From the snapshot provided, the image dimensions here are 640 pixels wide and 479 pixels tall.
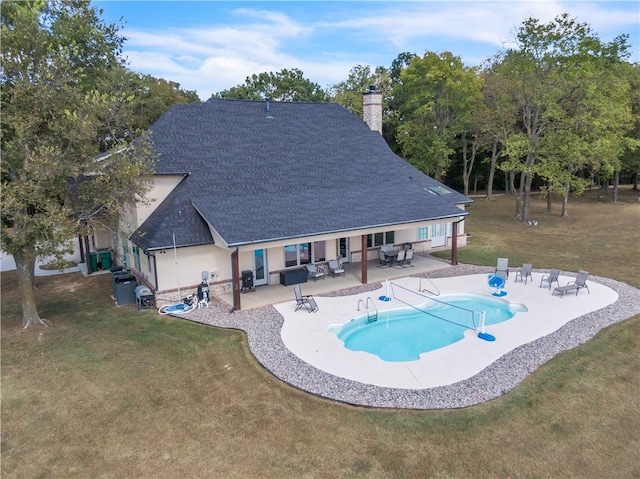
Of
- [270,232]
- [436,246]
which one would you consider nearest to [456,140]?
[436,246]

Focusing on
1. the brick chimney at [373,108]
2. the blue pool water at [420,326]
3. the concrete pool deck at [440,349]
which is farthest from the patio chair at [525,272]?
the brick chimney at [373,108]

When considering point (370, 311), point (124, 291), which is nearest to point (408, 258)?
point (370, 311)

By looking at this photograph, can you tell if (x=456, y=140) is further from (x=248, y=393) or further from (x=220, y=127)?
(x=248, y=393)

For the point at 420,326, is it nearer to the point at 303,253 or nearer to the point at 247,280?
the point at 303,253

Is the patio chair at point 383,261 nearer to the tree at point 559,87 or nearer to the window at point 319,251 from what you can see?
the window at point 319,251

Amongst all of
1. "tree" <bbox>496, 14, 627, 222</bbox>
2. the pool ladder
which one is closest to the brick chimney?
"tree" <bbox>496, 14, 627, 222</bbox>

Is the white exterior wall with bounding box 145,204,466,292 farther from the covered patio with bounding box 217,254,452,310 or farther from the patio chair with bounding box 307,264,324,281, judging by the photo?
the patio chair with bounding box 307,264,324,281

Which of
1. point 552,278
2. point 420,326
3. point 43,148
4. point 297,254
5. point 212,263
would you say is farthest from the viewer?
point 297,254
